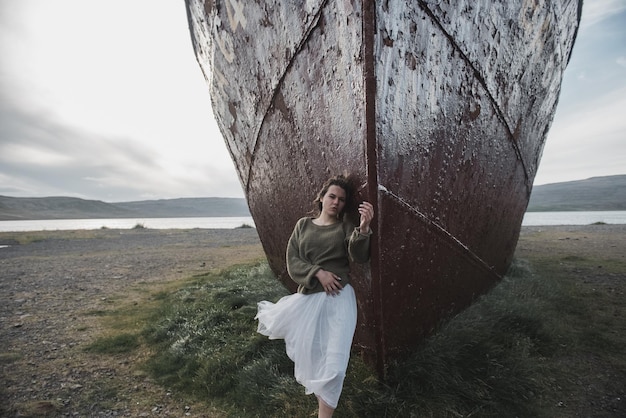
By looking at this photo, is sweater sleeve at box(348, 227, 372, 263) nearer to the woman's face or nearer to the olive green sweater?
the olive green sweater

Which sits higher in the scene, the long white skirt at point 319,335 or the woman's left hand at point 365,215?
the woman's left hand at point 365,215

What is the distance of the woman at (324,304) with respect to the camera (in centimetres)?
178

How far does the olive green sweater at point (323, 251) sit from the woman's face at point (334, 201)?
0.23ft

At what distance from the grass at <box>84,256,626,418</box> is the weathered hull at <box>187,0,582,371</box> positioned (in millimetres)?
208

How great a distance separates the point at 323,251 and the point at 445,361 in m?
1.14

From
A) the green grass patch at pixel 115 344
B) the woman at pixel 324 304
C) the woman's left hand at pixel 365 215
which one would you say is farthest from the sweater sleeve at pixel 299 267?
the green grass patch at pixel 115 344

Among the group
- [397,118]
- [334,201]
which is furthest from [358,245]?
[397,118]

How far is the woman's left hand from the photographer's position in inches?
74.4

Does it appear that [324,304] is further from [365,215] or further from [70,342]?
[70,342]

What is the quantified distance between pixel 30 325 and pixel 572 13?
21.3 feet

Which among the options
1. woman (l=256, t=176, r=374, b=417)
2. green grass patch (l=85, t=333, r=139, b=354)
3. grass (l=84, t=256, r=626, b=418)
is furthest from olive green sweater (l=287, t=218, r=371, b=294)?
green grass patch (l=85, t=333, r=139, b=354)

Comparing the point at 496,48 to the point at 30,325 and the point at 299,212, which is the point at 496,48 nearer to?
the point at 299,212

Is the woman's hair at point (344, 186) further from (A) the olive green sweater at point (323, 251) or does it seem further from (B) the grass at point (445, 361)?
(B) the grass at point (445, 361)

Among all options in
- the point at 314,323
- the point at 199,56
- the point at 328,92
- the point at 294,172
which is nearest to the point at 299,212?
the point at 294,172
